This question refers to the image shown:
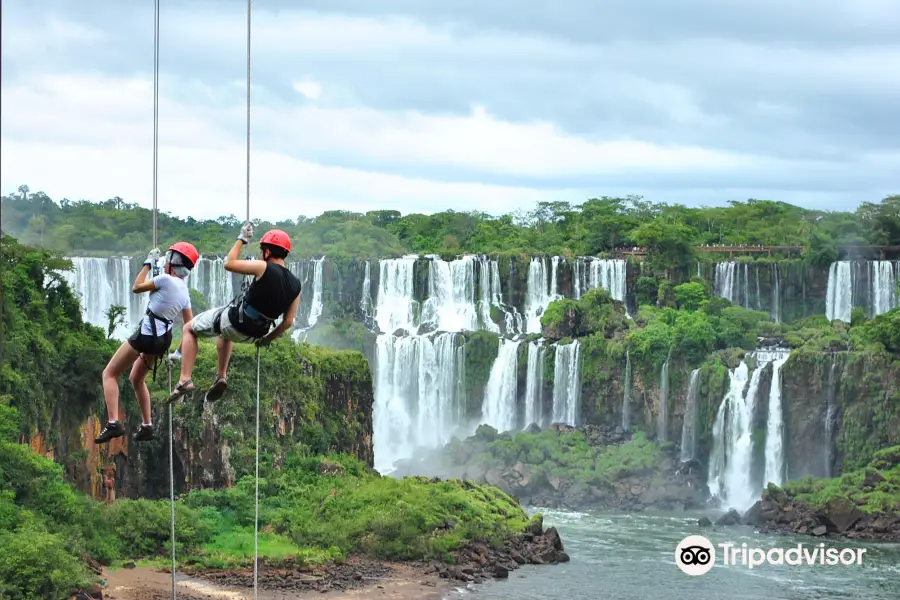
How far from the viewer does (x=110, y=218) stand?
82.3m


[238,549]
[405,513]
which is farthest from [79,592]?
[405,513]

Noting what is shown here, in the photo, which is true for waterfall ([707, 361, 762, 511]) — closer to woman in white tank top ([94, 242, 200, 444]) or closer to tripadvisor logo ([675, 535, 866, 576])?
tripadvisor logo ([675, 535, 866, 576])

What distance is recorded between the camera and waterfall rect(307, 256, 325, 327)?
75688 mm

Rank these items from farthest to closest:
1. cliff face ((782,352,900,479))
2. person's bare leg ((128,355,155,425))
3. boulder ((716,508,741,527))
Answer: cliff face ((782,352,900,479))
boulder ((716,508,741,527))
person's bare leg ((128,355,155,425))

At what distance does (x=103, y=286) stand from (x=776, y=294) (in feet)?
105

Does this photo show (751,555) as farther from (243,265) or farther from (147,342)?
(243,265)

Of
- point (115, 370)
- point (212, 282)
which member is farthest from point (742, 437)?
point (115, 370)

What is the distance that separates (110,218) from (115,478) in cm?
4331

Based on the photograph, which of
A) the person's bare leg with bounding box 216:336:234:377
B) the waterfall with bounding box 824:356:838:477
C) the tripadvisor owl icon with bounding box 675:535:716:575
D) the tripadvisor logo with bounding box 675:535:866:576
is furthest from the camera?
the waterfall with bounding box 824:356:838:477

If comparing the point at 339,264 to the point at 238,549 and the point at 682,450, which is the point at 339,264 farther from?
the point at 238,549

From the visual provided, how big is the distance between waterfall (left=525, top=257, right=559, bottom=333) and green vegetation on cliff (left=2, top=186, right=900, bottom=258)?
1.82m

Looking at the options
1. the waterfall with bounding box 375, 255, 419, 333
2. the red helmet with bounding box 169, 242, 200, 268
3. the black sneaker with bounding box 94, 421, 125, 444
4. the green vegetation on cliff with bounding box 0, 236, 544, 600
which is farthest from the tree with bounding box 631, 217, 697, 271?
the red helmet with bounding box 169, 242, 200, 268

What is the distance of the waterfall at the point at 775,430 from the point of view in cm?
6069

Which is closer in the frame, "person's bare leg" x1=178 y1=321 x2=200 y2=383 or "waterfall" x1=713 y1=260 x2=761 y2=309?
"person's bare leg" x1=178 y1=321 x2=200 y2=383
